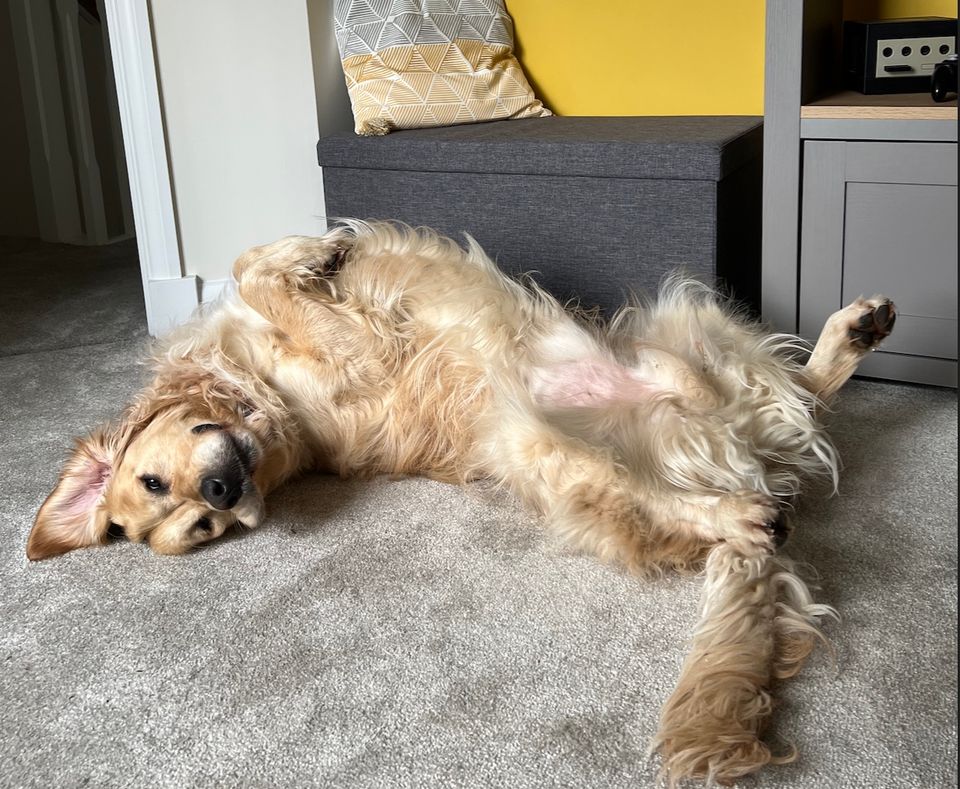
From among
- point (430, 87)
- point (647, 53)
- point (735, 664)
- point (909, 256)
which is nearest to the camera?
point (735, 664)

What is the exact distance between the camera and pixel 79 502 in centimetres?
164

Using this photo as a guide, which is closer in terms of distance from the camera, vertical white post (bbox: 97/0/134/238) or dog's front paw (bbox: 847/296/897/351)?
A: dog's front paw (bbox: 847/296/897/351)

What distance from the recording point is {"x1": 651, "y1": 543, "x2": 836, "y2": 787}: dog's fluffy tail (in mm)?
1063

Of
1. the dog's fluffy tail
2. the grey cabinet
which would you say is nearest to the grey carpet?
the dog's fluffy tail

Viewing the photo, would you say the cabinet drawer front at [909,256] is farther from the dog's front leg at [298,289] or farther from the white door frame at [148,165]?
the white door frame at [148,165]

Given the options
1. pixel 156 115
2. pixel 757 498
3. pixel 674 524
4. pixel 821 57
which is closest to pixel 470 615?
pixel 674 524

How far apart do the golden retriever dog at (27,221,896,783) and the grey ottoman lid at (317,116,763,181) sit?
331mm

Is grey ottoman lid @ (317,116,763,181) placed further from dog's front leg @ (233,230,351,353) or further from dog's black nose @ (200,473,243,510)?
dog's black nose @ (200,473,243,510)

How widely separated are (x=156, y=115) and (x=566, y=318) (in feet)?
4.86

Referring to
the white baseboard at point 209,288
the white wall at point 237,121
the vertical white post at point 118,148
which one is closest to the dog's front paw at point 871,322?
the white wall at point 237,121

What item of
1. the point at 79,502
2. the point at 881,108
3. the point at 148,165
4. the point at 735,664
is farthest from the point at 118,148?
the point at 735,664

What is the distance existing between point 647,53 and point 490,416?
149 centimetres

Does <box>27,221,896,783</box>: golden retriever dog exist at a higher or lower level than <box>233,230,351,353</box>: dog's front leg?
lower

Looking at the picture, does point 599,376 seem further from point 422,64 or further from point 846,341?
point 422,64
